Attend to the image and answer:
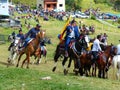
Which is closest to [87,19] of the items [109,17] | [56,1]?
[109,17]

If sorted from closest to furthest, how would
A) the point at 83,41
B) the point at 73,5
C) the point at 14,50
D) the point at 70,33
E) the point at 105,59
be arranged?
the point at 83,41, the point at 105,59, the point at 70,33, the point at 14,50, the point at 73,5

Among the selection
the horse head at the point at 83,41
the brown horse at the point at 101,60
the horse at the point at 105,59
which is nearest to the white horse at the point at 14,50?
the brown horse at the point at 101,60

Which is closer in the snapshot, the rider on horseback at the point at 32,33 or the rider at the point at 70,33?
the rider at the point at 70,33

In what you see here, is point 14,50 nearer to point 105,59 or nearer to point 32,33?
point 32,33

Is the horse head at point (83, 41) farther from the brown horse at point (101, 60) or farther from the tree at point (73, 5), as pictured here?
the tree at point (73, 5)

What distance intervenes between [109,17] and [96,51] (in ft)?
227

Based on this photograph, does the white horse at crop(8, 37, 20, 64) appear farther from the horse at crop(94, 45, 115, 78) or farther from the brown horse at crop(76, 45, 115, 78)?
the horse at crop(94, 45, 115, 78)

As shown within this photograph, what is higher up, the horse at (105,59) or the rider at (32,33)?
the rider at (32,33)

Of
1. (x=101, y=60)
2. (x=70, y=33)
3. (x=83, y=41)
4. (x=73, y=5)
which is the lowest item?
(x=73, y=5)

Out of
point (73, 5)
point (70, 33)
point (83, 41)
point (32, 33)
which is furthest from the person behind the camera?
point (73, 5)

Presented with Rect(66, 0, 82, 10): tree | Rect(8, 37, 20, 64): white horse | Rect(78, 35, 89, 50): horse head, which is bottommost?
Rect(66, 0, 82, 10): tree

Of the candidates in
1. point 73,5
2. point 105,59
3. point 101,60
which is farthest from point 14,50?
point 73,5

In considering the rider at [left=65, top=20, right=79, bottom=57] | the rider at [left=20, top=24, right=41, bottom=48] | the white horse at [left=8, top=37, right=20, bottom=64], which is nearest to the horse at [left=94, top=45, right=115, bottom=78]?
the rider at [left=65, top=20, right=79, bottom=57]

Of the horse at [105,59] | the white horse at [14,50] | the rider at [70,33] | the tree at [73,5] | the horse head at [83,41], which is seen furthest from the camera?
the tree at [73,5]
